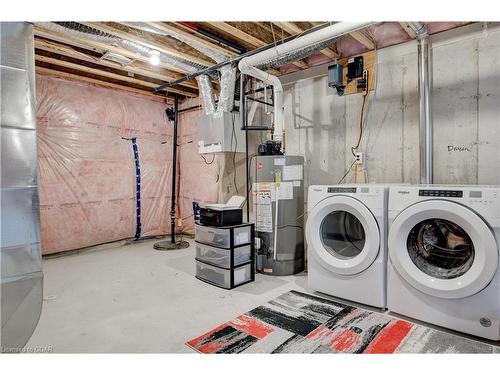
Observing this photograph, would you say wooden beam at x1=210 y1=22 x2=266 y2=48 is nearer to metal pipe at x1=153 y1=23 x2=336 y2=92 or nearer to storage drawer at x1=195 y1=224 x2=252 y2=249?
metal pipe at x1=153 y1=23 x2=336 y2=92

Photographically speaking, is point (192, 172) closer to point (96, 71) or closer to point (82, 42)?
point (96, 71)

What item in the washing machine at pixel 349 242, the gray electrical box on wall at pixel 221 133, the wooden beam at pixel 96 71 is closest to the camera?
the washing machine at pixel 349 242

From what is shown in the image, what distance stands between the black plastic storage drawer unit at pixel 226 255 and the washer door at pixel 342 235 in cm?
63

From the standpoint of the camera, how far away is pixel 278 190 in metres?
3.06

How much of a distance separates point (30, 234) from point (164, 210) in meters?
3.23

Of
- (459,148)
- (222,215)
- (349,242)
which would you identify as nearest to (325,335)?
(349,242)

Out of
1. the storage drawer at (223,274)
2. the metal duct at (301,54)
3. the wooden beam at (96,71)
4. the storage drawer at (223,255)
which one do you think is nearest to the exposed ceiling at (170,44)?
the wooden beam at (96,71)

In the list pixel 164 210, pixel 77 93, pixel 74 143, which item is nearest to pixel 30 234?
pixel 74 143

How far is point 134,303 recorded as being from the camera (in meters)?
2.46

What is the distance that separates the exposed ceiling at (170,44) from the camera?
105 inches

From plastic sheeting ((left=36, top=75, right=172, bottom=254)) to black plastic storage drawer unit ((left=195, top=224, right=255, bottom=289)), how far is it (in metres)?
2.12

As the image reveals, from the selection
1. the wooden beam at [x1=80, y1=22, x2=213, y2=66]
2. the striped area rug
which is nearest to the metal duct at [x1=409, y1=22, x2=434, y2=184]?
the striped area rug

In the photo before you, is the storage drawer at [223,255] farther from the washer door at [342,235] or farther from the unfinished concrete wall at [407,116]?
the unfinished concrete wall at [407,116]

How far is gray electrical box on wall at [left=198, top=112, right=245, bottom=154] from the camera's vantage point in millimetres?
3490
